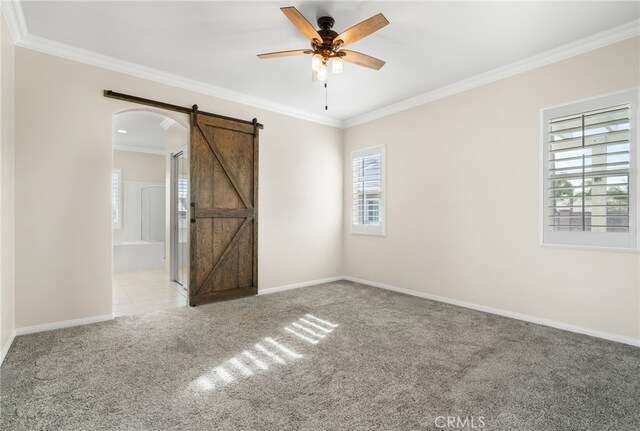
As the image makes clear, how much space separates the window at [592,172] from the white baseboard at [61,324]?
15.5 ft

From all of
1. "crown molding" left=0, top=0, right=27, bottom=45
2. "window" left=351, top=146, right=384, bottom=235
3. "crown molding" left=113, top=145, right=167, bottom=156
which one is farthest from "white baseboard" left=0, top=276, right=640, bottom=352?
"crown molding" left=113, top=145, right=167, bottom=156

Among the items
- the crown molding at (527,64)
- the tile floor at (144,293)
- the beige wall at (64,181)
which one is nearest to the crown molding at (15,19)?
the beige wall at (64,181)

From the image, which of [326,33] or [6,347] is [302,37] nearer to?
[326,33]

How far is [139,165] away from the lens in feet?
25.9

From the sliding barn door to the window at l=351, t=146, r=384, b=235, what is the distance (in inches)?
70.5

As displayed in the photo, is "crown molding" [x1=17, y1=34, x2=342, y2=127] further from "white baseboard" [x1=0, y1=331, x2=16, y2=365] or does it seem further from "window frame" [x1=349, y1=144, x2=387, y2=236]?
"white baseboard" [x1=0, y1=331, x2=16, y2=365]

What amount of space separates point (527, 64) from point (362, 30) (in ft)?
6.97

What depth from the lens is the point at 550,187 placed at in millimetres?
3281

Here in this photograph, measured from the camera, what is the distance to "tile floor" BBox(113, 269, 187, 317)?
398 centimetres

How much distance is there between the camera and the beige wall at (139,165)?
7.66 m

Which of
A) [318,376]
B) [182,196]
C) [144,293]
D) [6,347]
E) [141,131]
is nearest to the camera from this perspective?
[318,376]

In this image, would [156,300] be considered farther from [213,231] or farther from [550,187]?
[550,187]

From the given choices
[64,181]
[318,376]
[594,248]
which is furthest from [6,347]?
[594,248]

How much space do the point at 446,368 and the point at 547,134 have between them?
8.51ft
